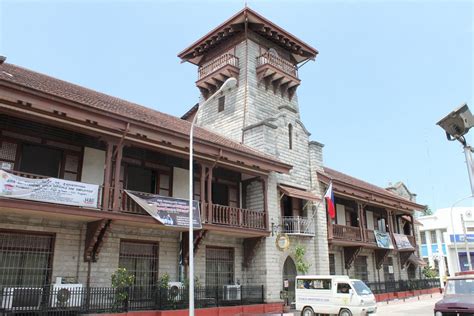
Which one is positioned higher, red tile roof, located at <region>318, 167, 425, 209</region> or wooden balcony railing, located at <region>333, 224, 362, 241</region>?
red tile roof, located at <region>318, 167, 425, 209</region>

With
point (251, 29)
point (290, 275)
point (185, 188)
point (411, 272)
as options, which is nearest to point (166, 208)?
point (185, 188)

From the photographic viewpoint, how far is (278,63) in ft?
93.4

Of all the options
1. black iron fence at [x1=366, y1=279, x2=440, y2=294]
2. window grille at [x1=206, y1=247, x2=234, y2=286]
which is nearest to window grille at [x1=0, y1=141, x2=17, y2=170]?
window grille at [x1=206, y1=247, x2=234, y2=286]

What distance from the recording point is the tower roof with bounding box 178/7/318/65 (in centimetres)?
2711

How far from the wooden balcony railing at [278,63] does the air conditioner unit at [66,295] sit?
1843 cm

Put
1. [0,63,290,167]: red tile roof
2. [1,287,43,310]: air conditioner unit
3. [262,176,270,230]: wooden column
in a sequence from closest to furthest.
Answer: [1,287,43,310]: air conditioner unit < [0,63,290,167]: red tile roof < [262,176,270,230]: wooden column

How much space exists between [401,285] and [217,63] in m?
21.3

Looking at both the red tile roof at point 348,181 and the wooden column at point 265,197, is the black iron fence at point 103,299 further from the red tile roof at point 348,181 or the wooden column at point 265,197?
the red tile roof at point 348,181

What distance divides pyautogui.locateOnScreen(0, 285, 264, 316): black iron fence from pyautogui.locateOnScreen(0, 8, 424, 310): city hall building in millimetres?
129

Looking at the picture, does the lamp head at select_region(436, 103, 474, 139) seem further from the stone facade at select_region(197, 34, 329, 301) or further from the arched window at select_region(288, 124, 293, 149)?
the arched window at select_region(288, 124, 293, 149)

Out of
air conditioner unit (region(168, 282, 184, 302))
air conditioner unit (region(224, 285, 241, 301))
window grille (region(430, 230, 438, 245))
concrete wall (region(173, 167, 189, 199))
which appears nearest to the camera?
air conditioner unit (region(168, 282, 184, 302))

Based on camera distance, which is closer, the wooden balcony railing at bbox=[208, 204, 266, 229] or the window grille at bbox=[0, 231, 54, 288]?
the window grille at bbox=[0, 231, 54, 288]

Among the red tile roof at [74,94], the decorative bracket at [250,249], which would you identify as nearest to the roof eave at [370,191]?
the red tile roof at [74,94]

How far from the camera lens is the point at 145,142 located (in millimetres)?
16719
